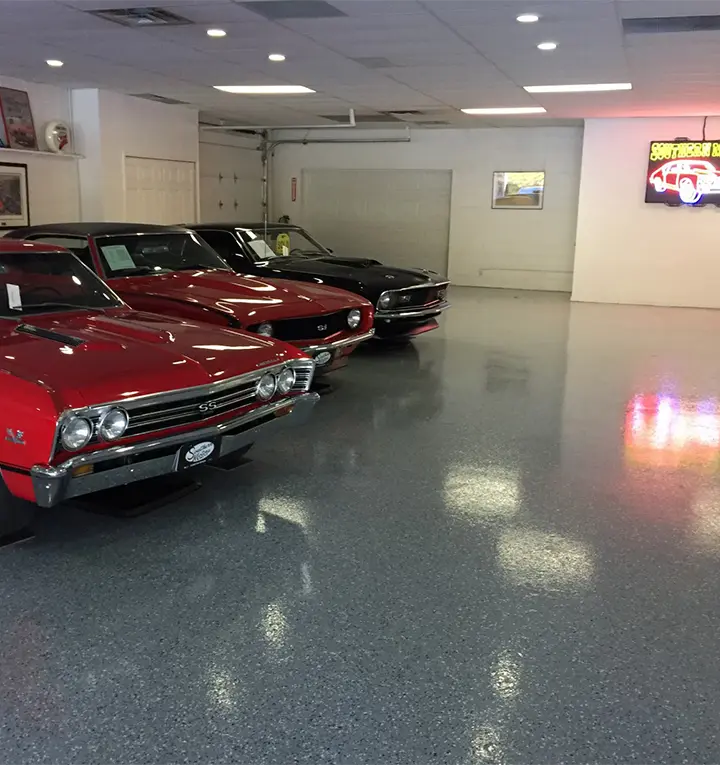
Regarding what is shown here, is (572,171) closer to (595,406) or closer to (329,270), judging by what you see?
(329,270)

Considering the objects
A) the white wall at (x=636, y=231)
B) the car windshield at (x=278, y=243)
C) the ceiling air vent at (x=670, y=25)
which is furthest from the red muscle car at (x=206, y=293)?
the white wall at (x=636, y=231)

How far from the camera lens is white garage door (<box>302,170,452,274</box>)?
15.6 metres

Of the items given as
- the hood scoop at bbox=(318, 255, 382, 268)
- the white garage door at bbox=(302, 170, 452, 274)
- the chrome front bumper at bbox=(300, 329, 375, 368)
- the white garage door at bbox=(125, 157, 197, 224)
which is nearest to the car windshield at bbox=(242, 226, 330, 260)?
the hood scoop at bbox=(318, 255, 382, 268)

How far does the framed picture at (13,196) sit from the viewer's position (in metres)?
9.70

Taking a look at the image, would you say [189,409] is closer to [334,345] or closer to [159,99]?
[334,345]

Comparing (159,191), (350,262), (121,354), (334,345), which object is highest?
(159,191)

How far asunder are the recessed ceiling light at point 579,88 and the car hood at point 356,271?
2.89 m

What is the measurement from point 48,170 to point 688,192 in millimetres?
9770

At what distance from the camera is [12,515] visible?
135 inches

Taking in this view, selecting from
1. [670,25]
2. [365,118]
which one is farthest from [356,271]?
[365,118]

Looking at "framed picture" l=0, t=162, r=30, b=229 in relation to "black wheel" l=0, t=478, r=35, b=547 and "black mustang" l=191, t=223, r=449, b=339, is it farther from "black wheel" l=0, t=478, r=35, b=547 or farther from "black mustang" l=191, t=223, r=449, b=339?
"black wheel" l=0, t=478, r=35, b=547

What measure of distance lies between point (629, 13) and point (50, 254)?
14.6 ft

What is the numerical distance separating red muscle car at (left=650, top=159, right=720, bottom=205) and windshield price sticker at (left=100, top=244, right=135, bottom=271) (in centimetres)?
961

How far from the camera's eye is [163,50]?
763 cm
